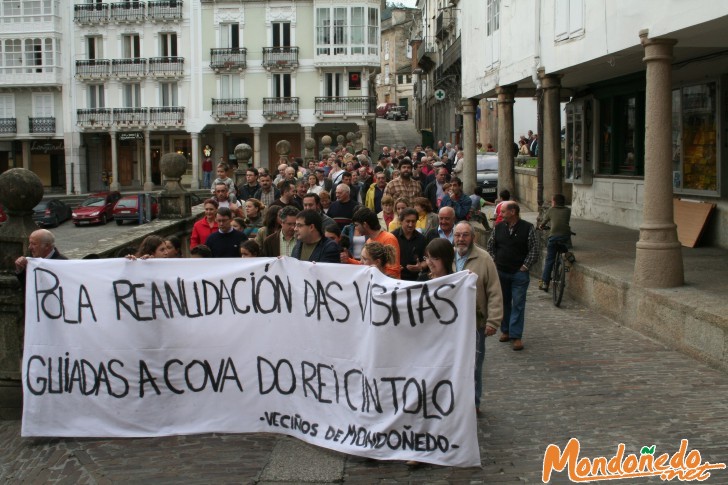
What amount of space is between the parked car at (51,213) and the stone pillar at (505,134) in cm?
2749

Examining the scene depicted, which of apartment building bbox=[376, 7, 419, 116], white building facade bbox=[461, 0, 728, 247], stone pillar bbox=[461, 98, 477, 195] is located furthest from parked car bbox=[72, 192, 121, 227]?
apartment building bbox=[376, 7, 419, 116]

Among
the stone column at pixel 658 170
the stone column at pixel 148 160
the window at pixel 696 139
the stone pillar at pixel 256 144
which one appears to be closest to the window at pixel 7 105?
the stone column at pixel 148 160

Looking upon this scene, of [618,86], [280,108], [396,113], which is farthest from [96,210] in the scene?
[396,113]

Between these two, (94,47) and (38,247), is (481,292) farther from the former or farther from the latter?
(94,47)

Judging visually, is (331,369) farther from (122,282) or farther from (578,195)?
(578,195)

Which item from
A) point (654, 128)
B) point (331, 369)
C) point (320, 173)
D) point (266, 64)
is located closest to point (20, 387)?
point (331, 369)

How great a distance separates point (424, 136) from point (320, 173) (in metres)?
43.5

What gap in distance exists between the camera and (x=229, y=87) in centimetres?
6100

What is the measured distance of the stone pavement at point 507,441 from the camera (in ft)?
21.5

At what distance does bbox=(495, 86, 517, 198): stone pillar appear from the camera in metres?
21.6

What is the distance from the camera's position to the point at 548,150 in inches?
703

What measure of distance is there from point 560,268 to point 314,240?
616 centimetres

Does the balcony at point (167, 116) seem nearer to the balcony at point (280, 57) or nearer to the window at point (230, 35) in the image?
the window at point (230, 35)

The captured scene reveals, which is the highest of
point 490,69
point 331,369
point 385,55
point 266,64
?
point 385,55
